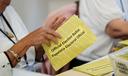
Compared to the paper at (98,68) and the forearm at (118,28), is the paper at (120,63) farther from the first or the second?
the forearm at (118,28)

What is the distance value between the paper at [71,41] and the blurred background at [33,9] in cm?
150

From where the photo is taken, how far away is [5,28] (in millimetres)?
1396

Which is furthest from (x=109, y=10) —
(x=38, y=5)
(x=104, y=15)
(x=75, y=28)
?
(x=38, y=5)

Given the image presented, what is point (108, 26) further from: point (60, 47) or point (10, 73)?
point (10, 73)

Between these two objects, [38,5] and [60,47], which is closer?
[60,47]

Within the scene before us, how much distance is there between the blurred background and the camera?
251 cm

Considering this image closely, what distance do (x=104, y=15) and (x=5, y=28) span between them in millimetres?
525

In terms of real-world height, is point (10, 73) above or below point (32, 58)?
above

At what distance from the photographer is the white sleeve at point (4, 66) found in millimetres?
1014

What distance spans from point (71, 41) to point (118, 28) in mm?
342

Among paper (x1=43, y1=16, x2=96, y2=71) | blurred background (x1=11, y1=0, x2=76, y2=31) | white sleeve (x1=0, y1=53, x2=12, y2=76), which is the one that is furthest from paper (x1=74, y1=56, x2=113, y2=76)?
blurred background (x1=11, y1=0, x2=76, y2=31)

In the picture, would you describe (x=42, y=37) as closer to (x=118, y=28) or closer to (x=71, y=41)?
(x=71, y=41)

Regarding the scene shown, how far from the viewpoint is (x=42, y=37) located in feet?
3.51

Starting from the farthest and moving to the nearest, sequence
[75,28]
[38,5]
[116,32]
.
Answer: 1. [38,5]
2. [116,32]
3. [75,28]
